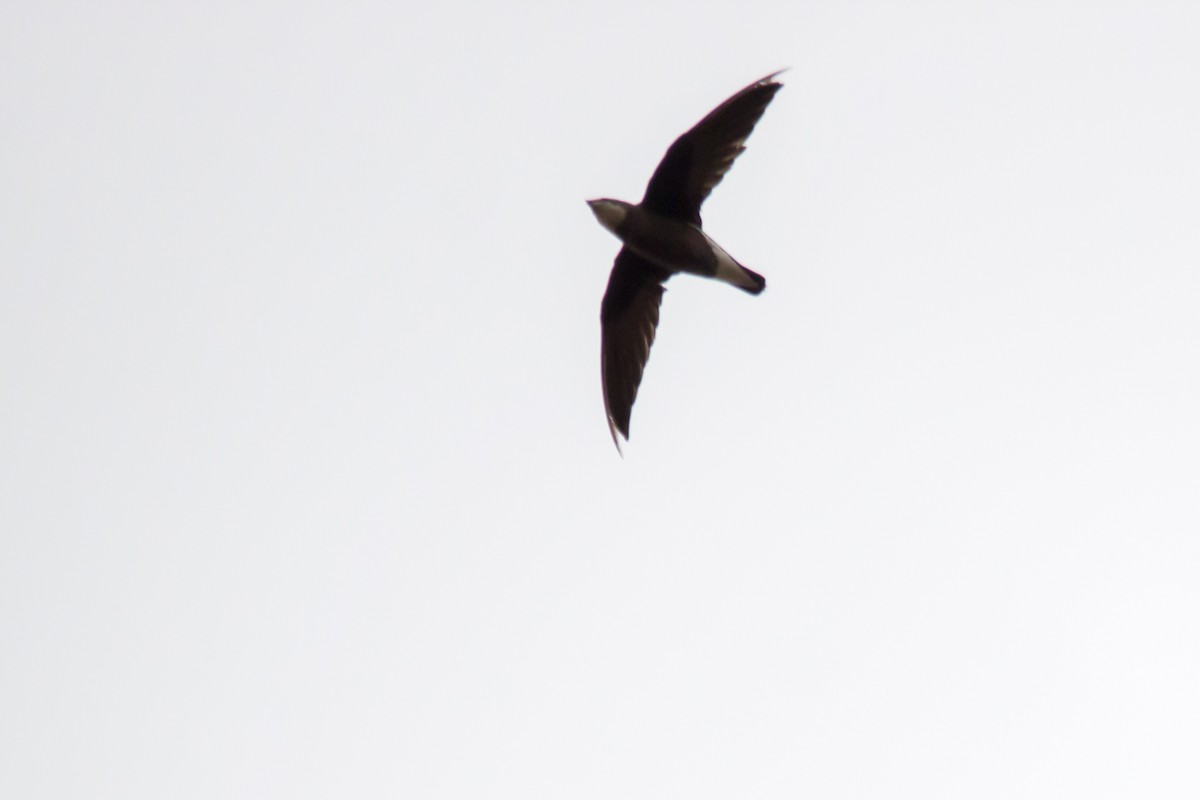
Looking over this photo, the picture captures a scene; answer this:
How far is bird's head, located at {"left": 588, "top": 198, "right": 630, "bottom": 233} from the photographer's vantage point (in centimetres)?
922

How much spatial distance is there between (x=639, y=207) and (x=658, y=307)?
0.78 metres

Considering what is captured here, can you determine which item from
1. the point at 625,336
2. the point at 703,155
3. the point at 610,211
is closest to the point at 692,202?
the point at 703,155

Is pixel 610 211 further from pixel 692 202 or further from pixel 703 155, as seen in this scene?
pixel 703 155

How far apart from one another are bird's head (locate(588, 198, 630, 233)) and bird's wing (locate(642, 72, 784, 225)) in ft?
0.46

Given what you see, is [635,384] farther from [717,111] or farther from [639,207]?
[717,111]

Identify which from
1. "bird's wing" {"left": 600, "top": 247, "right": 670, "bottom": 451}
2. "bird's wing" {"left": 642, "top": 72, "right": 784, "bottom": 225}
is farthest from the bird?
"bird's wing" {"left": 600, "top": 247, "right": 670, "bottom": 451}

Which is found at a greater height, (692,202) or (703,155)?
(703,155)

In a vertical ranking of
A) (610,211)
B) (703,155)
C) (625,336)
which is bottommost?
(625,336)

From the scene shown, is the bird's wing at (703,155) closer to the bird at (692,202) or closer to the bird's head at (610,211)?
the bird at (692,202)

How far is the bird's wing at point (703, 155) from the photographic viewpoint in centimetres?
910

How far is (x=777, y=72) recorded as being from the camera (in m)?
8.93

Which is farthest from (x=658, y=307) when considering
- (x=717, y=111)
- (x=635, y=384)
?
(x=717, y=111)

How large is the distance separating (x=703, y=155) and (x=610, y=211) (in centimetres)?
62

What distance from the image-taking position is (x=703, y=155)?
9.20 metres
